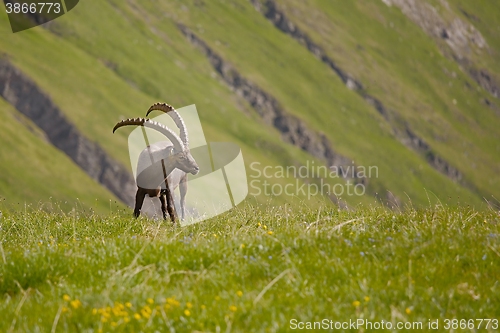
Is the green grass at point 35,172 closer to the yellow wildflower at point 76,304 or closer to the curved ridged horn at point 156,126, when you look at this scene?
the curved ridged horn at point 156,126

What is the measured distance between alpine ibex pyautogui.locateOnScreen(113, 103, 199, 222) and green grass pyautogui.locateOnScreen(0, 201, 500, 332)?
7.30m

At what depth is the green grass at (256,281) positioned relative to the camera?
20.4 ft

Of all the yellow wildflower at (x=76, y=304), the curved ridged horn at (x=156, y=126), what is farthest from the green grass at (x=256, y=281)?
the curved ridged horn at (x=156, y=126)

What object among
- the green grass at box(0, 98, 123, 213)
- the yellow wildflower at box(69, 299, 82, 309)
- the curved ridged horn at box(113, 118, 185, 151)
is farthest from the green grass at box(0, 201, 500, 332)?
the green grass at box(0, 98, 123, 213)

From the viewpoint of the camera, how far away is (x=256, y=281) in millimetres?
7348

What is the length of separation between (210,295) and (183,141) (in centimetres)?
1027

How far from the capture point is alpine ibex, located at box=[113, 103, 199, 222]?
1599cm

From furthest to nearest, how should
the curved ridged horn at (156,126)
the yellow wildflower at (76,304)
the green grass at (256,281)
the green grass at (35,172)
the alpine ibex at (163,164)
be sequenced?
the green grass at (35,172), the alpine ibex at (163,164), the curved ridged horn at (156,126), the yellow wildflower at (76,304), the green grass at (256,281)

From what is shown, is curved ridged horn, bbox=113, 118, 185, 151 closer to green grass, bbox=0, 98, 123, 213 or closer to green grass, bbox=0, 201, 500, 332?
green grass, bbox=0, 201, 500, 332

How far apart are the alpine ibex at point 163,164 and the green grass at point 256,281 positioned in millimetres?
7296

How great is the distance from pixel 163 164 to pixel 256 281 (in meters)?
9.64

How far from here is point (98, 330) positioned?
5.95 metres

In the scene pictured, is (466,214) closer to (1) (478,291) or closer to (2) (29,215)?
(1) (478,291)

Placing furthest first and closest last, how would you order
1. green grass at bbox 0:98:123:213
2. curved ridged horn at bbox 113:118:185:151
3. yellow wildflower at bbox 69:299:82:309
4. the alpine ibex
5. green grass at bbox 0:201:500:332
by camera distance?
green grass at bbox 0:98:123:213, the alpine ibex, curved ridged horn at bbox 113:118:185:151, yellow wildflower at bbox 69:299:82:309, green grass at bbox 0:201:500:332
